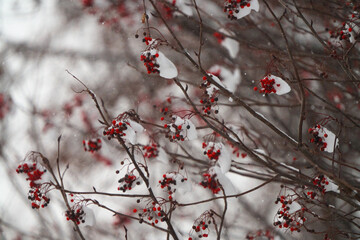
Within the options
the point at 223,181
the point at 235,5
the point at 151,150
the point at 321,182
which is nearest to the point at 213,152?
the point at 223,181

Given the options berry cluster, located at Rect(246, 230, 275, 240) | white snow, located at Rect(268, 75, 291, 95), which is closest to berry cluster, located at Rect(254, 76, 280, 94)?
white snow, located at Rect(268, 75, 291, 95)

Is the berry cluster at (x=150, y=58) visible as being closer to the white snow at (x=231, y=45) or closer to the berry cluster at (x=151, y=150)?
the berry cluster at (x=151, y=150)

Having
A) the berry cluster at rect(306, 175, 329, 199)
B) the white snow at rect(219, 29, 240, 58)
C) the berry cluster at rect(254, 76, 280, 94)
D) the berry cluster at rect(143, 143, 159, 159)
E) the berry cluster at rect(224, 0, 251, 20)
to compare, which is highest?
the white snow at rect(219, 29, 240, 58)

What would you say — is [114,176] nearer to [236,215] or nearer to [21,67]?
[236,215]

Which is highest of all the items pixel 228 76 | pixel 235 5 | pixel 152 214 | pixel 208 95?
pixel 228 76

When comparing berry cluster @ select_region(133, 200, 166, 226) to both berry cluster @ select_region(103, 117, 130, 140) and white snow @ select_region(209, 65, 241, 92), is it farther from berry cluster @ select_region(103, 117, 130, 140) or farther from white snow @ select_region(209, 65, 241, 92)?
white snow @ select_region(209, 65, 241, 92)

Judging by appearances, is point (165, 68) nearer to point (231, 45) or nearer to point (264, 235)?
point (231, 45)

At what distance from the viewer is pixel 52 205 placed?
356 cm

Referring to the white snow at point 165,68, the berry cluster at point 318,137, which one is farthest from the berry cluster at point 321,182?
the white snow at point 165,68

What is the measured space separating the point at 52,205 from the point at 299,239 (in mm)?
2696

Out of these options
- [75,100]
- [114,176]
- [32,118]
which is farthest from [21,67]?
[114,176]

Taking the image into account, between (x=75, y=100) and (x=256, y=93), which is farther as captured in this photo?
(x=75, y=100)

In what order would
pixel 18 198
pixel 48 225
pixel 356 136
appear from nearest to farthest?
pixel 356 136 < pixel 48 225 < pixel 18 198

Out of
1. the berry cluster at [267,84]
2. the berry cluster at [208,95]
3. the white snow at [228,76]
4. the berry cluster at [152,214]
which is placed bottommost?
the berry cluster at [152,214]
